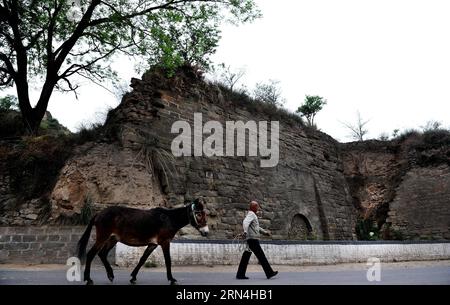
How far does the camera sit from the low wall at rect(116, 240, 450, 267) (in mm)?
9273

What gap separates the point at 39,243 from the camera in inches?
365

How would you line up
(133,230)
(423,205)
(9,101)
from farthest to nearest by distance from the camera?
(9,101) < (423,205) < (133,230)

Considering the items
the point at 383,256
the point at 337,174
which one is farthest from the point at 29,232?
the point at 337,174

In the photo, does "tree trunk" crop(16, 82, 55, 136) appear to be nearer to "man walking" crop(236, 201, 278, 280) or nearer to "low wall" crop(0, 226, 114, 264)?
"low wall" crop(0, 226, 114, 264)

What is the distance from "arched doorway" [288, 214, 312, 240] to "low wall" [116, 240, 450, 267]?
10.3ft

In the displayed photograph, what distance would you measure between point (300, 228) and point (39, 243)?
401 inches

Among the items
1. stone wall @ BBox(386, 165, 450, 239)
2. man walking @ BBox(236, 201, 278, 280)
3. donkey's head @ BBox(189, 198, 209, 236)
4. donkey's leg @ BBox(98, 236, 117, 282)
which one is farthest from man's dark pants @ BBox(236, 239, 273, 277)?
stone wall @ BBox(386, 165, 450, 239)

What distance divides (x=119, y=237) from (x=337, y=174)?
16.0 metres

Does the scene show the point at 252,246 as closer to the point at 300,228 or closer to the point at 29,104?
the point at 300,228

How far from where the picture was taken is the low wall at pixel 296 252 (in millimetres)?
9273

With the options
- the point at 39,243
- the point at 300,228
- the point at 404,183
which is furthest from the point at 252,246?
the point at 404,183

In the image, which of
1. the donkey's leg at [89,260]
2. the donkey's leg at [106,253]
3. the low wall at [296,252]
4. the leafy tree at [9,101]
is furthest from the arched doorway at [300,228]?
the leafy tree at [9,101]

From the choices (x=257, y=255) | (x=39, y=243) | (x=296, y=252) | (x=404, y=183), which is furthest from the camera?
(x=404, y=183)

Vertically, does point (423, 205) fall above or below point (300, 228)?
above
